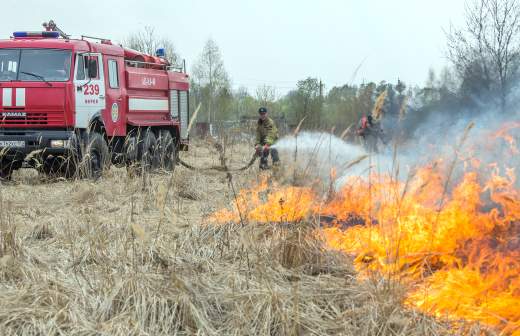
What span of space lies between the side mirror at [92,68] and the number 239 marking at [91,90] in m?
0.19

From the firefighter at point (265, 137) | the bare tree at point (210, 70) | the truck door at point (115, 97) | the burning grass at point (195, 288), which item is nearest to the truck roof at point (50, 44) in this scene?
the truck door at point (115, 97)

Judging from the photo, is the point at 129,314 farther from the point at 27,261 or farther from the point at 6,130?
the point at 6,130

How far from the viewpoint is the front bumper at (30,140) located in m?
10.3

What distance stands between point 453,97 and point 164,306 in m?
7.09

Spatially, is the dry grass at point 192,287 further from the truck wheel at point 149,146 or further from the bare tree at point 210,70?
the bare tree at point 210,70

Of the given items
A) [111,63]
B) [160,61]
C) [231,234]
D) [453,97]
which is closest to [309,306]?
[231,234]

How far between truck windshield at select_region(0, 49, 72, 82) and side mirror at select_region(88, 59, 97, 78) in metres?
0.38

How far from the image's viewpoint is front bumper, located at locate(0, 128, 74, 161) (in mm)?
10289

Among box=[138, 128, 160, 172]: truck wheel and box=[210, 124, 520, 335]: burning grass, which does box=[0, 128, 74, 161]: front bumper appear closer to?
box=[138, 128, 160, 172]: truck wheel

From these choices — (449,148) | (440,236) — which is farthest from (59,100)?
(440,236)

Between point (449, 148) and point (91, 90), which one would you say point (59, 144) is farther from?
point (449, 148)

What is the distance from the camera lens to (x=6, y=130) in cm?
1053

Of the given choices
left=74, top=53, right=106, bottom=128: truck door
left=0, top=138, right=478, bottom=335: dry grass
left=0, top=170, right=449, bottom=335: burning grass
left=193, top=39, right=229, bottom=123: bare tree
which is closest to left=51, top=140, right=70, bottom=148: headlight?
left=74, top=53, right=106, bottom=128: truck door

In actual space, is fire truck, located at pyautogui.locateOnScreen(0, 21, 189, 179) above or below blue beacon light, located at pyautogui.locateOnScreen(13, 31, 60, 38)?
below
